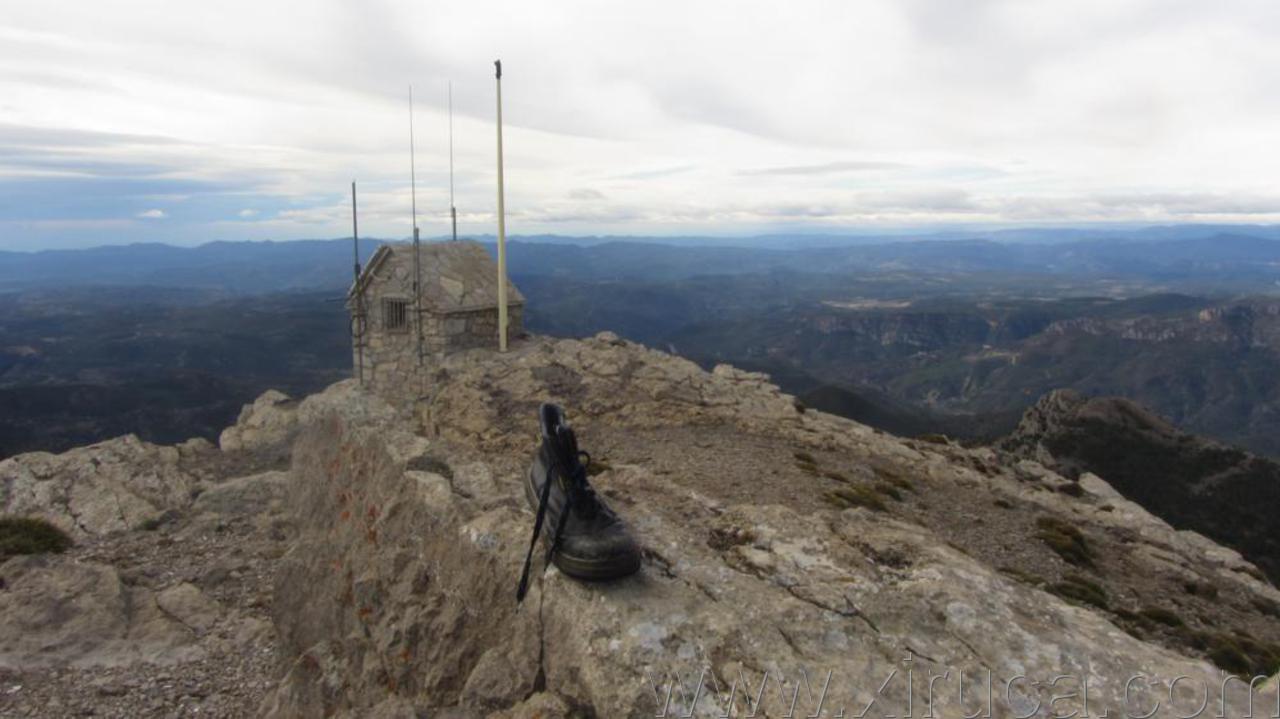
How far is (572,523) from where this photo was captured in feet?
21.8

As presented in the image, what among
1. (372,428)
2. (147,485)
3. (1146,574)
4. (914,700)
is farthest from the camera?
(147,485)

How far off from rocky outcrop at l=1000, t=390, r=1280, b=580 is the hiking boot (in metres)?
40.5

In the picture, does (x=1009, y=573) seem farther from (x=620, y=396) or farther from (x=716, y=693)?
(x=620, y=396)

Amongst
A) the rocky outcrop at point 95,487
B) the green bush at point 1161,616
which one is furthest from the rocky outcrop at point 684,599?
the rocky outcrop at point 95,487

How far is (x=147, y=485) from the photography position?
14.9 metres

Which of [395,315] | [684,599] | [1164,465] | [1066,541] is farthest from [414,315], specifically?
[1164,465]

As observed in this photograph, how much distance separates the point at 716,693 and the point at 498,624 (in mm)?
2453

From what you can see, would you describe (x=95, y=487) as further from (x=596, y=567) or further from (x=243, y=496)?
(x=596, y=567)

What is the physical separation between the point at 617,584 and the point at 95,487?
13.6 meters

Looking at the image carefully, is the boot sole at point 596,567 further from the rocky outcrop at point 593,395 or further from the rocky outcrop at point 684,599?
the rocky outcrop at point 593,395

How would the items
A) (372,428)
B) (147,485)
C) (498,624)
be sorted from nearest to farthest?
(498,624) < (372,428) < (147,485)

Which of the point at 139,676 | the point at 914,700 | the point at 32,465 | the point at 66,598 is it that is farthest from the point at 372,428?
the point at 32,465

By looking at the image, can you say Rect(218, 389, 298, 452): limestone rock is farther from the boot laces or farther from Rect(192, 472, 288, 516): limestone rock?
the boot laces

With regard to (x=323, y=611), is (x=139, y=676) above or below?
below
